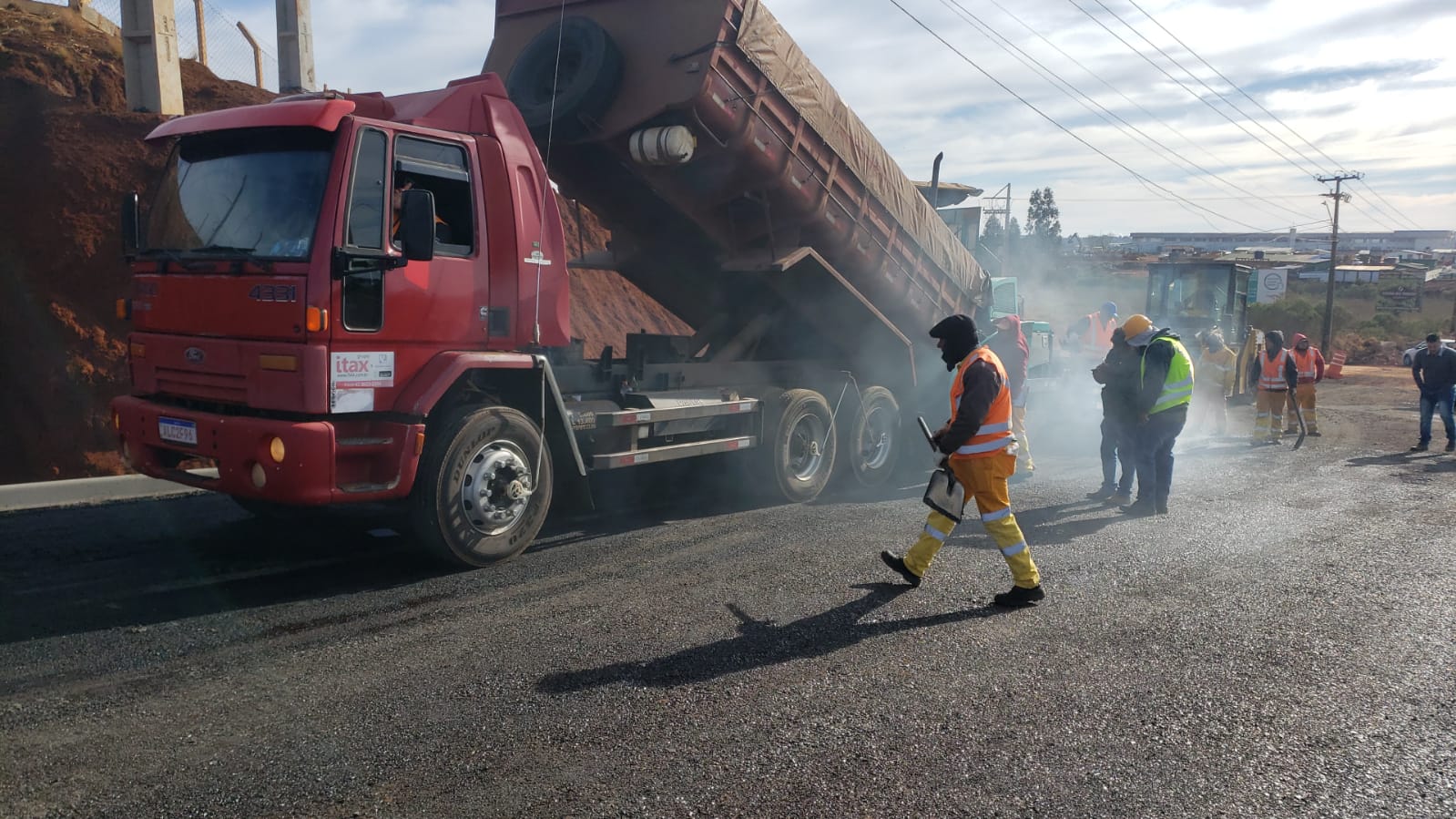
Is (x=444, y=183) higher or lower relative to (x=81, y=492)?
higher

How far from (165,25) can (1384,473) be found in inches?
587

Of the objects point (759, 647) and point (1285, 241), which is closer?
point (759, 647)

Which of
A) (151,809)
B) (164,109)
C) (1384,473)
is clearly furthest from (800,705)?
(164,109)

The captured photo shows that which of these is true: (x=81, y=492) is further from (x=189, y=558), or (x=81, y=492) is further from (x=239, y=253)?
(x=239, y=253)

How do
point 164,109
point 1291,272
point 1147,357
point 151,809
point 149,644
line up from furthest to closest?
point 1291,272
point 164,109
point 1147,357
point 149,644
point 151,809

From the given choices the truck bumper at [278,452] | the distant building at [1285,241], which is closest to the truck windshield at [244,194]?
the truck bumper at [278,452]

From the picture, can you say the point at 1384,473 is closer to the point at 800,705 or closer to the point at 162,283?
the point at 800,705

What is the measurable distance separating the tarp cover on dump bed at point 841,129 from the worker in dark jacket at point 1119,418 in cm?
176

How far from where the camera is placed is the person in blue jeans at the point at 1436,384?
13078 mm

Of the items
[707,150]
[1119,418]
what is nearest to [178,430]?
[707,150]

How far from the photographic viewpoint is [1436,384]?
13156mm

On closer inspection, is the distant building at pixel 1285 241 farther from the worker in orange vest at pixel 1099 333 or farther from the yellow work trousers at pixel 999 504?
the yellow work trousers at pixel 999 504

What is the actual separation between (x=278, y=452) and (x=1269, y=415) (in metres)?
13.3

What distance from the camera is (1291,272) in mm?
66375
